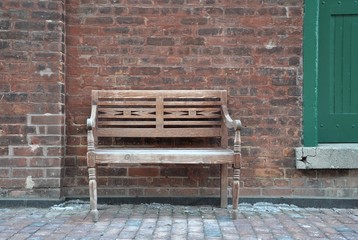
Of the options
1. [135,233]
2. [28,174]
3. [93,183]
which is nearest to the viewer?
[135,233]

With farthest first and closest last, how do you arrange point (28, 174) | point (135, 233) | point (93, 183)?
point (28, 174) < point (93, 183) < point (135, 233)

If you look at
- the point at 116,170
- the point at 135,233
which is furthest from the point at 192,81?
the point at 135,233

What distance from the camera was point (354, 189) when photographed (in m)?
5.21

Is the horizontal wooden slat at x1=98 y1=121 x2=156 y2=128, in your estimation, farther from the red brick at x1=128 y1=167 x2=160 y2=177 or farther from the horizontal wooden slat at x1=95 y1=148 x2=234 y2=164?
the horizontal wooden slat at x1=95 y1=148 x2=234 y2=164

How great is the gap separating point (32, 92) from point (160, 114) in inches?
54.7

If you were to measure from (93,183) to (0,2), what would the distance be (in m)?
2.24

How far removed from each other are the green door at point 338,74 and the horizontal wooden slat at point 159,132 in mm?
1341

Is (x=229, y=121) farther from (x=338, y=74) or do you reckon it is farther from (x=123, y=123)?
(x=338, y=74)

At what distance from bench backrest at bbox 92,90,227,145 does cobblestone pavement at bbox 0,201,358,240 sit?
2.64ft

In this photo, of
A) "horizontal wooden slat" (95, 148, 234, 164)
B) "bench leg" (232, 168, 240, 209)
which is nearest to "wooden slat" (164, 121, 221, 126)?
"horizontal wooden slat" (95, 148, 234, 164)

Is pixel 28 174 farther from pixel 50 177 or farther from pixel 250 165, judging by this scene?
pixel 250 165

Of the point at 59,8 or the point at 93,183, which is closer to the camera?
the point at 93,183

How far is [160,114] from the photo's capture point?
5.11 meters

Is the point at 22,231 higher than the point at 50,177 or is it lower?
lower
